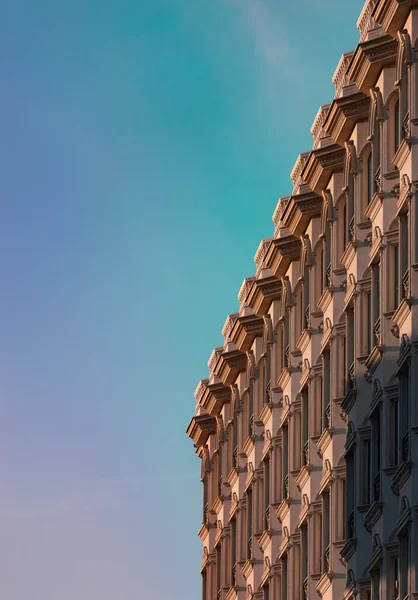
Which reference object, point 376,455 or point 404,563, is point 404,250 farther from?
point 404,563

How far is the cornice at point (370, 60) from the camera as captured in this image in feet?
172

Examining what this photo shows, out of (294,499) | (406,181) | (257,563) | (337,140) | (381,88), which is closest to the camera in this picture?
(406,181)

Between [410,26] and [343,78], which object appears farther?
[343,78]

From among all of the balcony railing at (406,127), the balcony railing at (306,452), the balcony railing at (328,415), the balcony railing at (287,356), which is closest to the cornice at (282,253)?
the balcony railing at (287,356)

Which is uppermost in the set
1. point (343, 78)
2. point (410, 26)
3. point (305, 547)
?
point (343, 78)

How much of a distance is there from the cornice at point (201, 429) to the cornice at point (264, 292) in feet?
48.3

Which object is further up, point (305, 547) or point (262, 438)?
point (262, 438)

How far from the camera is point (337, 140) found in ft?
193

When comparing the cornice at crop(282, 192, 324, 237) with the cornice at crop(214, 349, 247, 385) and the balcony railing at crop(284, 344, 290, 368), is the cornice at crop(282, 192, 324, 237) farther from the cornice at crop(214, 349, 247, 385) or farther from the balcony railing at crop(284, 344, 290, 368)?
the cornice at crop(214, 349, 247, 385)

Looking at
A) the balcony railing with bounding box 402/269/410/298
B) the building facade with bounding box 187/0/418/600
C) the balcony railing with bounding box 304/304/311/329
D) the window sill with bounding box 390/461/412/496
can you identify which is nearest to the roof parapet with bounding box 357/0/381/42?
the building facade with bounding box 187/0/418/600

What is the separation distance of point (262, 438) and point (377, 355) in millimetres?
22925

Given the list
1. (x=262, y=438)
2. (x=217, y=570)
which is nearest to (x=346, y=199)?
(x=262, y=438)

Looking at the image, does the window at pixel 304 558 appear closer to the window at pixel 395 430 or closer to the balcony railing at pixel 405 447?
the window at pixel 395 430

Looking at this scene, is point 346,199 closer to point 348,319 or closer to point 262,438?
point 348,319
